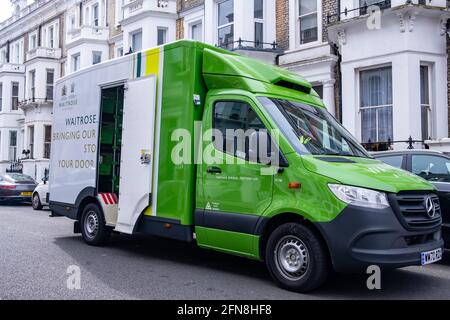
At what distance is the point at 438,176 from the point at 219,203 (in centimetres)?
358

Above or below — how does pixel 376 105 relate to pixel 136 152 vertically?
above

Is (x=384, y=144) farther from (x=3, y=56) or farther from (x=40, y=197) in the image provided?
(x=3, y=56)

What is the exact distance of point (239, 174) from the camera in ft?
20.2

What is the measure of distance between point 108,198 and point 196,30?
14.6 metres

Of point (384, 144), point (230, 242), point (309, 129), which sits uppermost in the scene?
point (384, 144)

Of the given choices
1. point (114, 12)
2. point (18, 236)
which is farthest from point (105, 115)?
point (114, 12)

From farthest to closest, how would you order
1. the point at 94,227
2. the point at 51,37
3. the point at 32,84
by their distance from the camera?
1. the point at 32,84
2. the point at 51,37
3. the point at 94,227

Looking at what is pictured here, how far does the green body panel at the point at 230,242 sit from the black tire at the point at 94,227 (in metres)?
2.49

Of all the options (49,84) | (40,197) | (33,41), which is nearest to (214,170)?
(40,197)

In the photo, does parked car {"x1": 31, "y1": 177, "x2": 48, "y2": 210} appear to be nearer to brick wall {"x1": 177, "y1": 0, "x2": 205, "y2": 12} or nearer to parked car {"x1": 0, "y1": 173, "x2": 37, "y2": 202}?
parked car {"x1": 0, "y1": 173, "x2": 37, "y2": 202}

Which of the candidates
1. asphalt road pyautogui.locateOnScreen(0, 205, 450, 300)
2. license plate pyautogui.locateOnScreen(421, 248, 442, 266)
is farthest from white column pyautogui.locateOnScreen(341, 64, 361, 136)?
license plate pyautogui.locateOnScreen(421, 248, 442, 266)

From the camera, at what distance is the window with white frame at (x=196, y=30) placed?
2106cm

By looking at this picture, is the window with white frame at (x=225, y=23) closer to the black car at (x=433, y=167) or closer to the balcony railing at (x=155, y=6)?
the balcony railing at (x=155, y=6)

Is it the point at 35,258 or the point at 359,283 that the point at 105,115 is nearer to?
the point at 35,258
